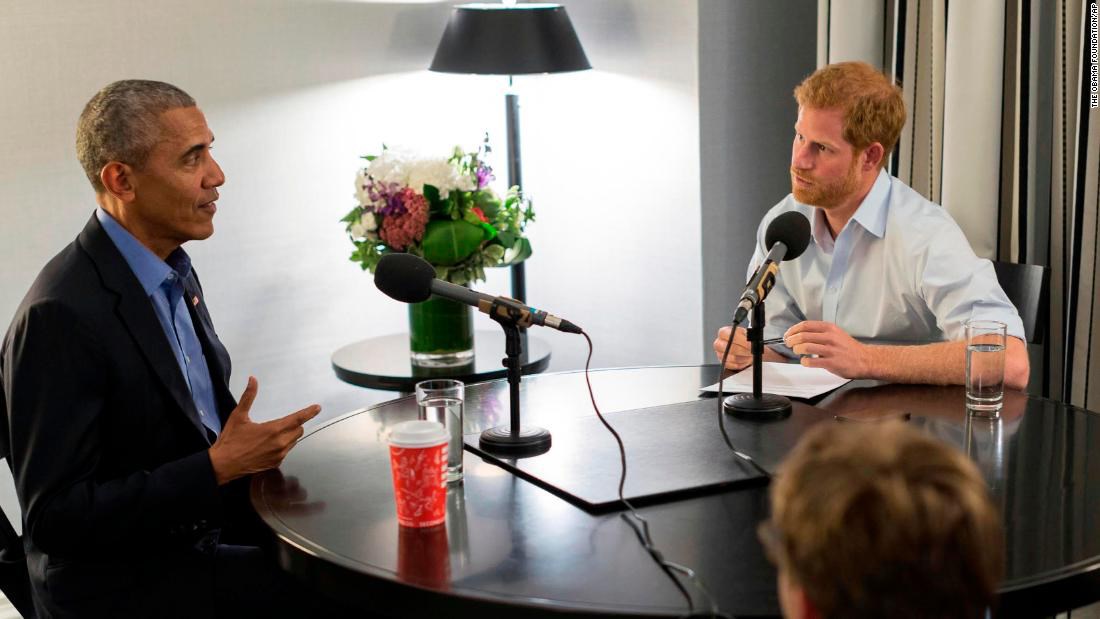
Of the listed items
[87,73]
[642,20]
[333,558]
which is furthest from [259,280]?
[333,558]

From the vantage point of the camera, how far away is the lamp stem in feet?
12.0

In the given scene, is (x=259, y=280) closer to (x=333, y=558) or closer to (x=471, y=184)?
(x=471, y=184)

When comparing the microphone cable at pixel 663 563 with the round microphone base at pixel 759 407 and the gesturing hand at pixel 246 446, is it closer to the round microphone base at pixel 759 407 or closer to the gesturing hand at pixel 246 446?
the round microphone base at pixel 759 407

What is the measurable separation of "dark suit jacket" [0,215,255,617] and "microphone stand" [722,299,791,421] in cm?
84

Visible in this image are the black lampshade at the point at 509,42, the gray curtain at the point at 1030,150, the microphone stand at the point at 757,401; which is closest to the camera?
the microphone stand at the point at 757,401

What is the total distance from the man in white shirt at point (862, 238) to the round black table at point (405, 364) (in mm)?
713

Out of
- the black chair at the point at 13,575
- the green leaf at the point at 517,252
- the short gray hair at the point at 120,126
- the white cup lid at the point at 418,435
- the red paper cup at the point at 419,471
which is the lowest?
the black chair at the point at 13,575

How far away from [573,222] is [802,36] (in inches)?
37.4

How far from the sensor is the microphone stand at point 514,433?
1764mm

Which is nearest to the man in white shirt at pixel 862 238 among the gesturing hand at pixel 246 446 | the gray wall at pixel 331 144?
the gray wall at pixel 331 144

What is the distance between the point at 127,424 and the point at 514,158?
2119 millimetres

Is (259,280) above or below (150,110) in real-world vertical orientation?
below

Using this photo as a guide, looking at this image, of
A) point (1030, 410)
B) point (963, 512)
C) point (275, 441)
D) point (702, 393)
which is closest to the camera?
point (963, 512)

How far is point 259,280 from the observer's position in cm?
342
